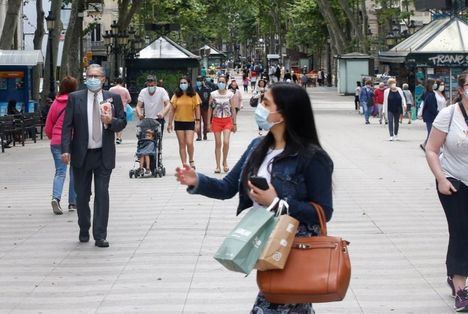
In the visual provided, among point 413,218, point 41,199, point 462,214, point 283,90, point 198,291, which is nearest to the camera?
point 283,90

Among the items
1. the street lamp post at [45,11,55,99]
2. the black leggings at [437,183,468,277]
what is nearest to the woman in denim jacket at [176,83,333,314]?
the black leggings at [437,183,468,277]

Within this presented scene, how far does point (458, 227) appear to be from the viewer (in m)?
7.76

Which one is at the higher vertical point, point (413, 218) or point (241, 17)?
point (241, 17)

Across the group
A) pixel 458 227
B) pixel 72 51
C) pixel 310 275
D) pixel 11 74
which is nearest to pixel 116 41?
pixel 72 51

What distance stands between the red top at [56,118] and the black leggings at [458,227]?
20.1 ft

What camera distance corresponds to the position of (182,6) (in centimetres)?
6931

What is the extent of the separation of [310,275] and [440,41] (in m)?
34.5

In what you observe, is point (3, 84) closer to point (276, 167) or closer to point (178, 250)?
point (178, 250)

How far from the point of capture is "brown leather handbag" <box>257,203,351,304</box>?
16.3ft

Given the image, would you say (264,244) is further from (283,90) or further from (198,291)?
(198,291)

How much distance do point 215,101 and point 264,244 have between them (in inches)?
561

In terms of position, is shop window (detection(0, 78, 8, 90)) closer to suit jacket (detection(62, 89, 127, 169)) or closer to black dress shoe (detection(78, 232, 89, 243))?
black dress shoe (detection(78, 232, 89, 243))

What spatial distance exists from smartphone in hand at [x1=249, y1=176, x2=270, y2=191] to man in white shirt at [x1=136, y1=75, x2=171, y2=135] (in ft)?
44.7

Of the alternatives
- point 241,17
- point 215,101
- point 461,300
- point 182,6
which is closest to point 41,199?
point 215,101
